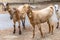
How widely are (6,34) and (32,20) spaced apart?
124 cm

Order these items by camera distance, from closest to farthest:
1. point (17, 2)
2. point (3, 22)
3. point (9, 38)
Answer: point (9, 38) < point (3, 22) < point (17, 2)

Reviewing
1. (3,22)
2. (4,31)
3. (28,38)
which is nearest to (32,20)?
(28,38)

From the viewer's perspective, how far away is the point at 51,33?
229 inches

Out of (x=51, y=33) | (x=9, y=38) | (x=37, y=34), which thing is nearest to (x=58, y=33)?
(x=51, y=33)

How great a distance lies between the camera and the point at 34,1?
503 inches

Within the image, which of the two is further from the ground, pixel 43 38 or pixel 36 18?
pixel 36 18

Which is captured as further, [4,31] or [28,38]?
[4,31]

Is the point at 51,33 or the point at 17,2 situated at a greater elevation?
the point at 17,2

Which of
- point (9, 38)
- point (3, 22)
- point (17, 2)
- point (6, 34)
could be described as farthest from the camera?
point (17, 2)

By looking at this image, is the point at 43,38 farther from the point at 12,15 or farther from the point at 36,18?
the point at 12,15

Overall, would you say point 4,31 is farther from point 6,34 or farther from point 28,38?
point 28,38

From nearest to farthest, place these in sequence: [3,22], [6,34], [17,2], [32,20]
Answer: [32,20], [6,34], [3,22], [17,2]

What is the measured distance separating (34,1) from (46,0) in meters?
0.90

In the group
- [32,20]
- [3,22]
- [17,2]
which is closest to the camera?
[32,20]
